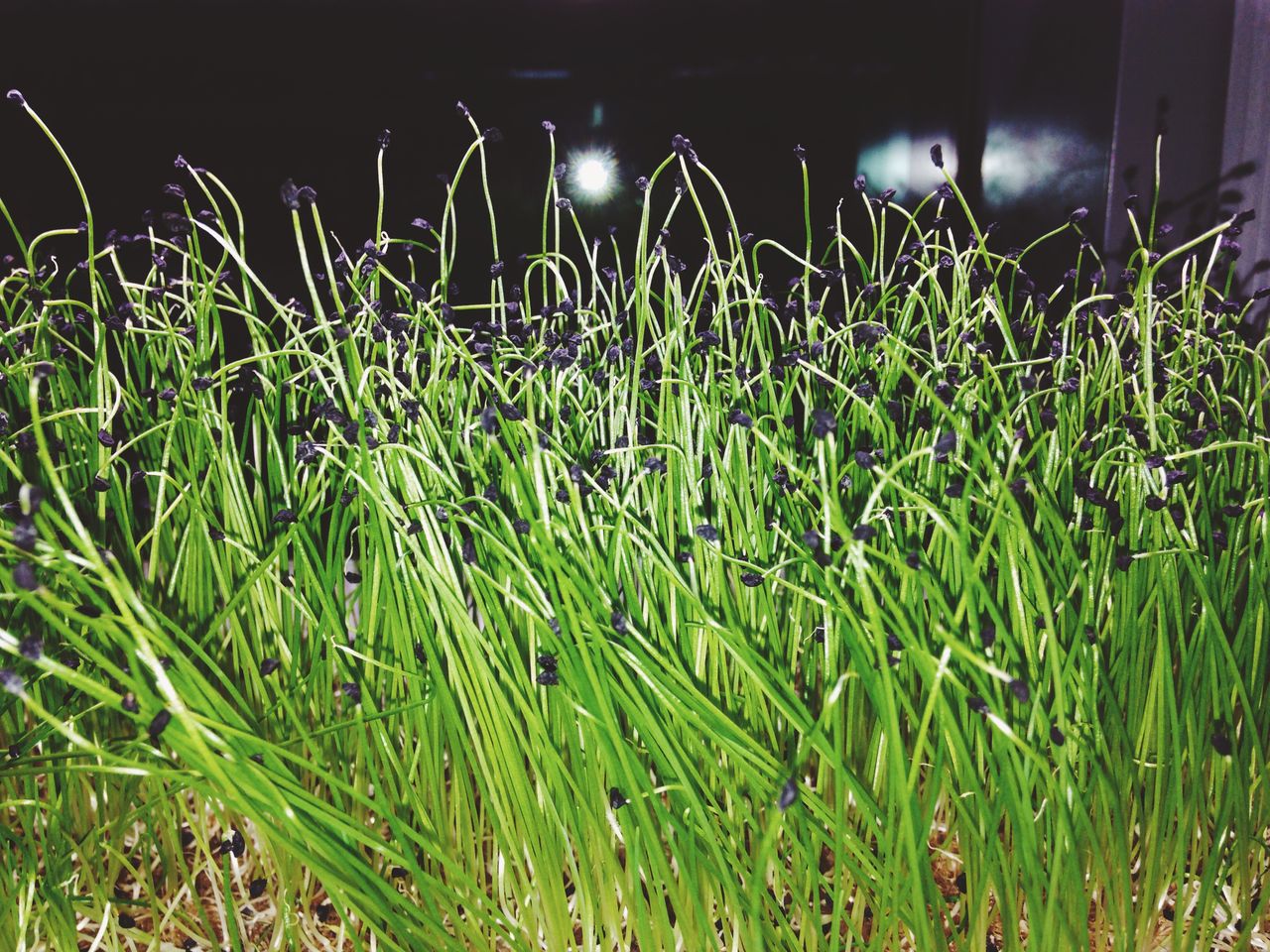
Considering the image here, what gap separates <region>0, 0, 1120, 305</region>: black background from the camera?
1.48 metres

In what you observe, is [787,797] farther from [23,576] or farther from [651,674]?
[23,576]

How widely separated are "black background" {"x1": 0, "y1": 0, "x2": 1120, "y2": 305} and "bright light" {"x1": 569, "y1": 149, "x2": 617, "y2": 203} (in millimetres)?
26

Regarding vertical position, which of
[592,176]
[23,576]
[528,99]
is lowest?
[23,576]

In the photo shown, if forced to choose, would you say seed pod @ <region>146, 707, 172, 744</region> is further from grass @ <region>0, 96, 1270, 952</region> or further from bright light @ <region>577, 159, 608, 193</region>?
bright light @ <region>577, 159, 608, 193</region>

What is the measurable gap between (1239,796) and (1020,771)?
189mm

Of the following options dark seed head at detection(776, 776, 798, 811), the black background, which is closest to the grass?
dark seed head at detection(776, 776, 798, 811)

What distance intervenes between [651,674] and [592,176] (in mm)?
1335

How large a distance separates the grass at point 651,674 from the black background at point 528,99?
85 cm

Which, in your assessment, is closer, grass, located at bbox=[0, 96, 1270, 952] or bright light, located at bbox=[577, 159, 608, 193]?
grass, located at bbox=[0, 96, 1270, 952]

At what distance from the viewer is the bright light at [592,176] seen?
1.62 m

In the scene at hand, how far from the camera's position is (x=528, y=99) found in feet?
5.25

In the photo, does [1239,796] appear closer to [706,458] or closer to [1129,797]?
[1129,797]

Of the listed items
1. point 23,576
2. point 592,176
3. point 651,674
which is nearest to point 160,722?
point 23,576

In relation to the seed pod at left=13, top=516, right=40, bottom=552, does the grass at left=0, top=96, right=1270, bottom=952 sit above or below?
below
